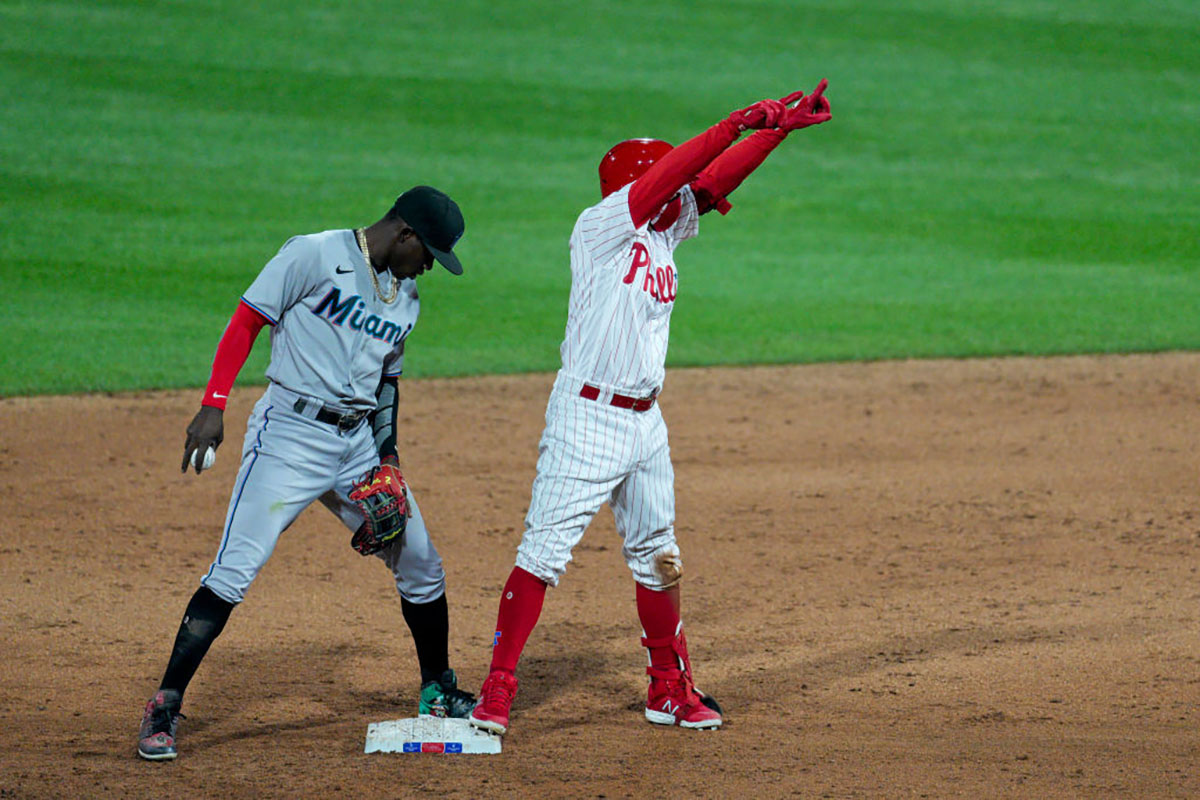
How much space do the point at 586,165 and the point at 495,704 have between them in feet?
34.7

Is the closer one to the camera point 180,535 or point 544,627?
point 544,627

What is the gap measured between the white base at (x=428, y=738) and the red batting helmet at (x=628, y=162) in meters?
1.77

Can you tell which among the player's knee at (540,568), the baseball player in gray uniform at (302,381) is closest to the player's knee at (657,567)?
the player's knee at (540,568)

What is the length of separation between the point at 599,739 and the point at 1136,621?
7.92ft

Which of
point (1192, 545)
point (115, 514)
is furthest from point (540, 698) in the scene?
point (1192, 545)

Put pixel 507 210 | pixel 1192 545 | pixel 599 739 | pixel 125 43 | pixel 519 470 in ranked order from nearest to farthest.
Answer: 1. pixel 599 739
2. pixel 1192 545
3. pixel 519 470
4. pixel 507 210
5. pixel 125 43

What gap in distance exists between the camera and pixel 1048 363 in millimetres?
9711

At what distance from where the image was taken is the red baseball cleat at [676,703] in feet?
14.9

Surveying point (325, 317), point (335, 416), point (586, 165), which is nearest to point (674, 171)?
point (325, 317)

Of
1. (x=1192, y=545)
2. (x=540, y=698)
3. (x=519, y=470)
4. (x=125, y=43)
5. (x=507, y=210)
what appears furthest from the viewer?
(x=125, y=43)

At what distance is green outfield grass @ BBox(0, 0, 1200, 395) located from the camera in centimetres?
1045

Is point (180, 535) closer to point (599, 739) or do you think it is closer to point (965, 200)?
point (599, 739)

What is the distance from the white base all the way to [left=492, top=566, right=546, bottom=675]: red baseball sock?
0.22m

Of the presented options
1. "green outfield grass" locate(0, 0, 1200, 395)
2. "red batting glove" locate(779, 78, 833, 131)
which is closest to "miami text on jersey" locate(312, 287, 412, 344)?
"red batting glove" locate(779, 78, 833, 131)
